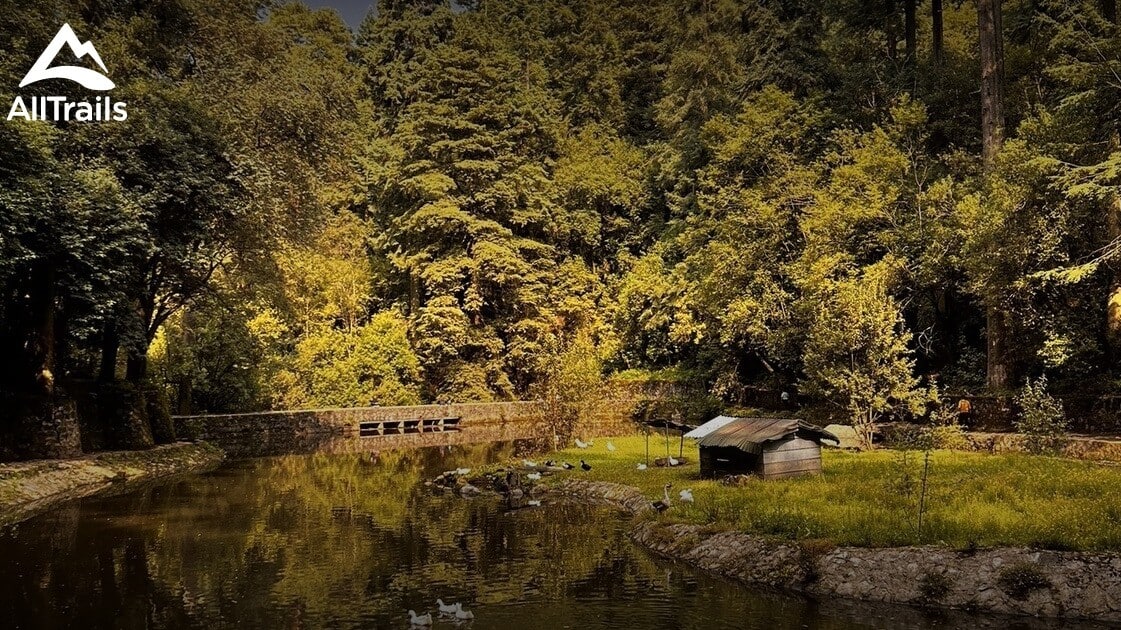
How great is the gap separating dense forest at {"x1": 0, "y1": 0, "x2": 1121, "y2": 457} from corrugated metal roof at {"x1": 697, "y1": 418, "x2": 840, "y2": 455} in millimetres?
8594

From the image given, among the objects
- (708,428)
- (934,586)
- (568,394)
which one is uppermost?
(568,394)

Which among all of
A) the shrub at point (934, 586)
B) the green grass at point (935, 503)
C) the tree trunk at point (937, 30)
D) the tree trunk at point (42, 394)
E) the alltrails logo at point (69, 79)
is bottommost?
the shrub at point (934, 586)

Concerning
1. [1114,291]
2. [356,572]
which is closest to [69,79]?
[356,572]

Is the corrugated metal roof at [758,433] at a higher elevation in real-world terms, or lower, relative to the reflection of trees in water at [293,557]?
higher

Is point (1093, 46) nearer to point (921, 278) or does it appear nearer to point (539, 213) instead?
point (921, 278)

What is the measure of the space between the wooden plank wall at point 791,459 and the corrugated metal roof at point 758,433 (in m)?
0.22

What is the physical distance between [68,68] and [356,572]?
21809mm

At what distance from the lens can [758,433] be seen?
21.9 metres

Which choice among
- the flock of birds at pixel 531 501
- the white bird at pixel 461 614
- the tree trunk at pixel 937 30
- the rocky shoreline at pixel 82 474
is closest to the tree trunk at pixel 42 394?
the rocky shoreline at pixel 82 474

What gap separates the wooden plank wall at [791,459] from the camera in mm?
21906

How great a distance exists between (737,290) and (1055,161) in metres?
17.3

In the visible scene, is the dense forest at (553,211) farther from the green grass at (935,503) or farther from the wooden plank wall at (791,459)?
the wooden plank wall at (791,459)

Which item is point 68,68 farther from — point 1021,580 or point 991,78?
point 991,78

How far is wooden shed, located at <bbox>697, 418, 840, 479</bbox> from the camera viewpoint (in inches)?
859
